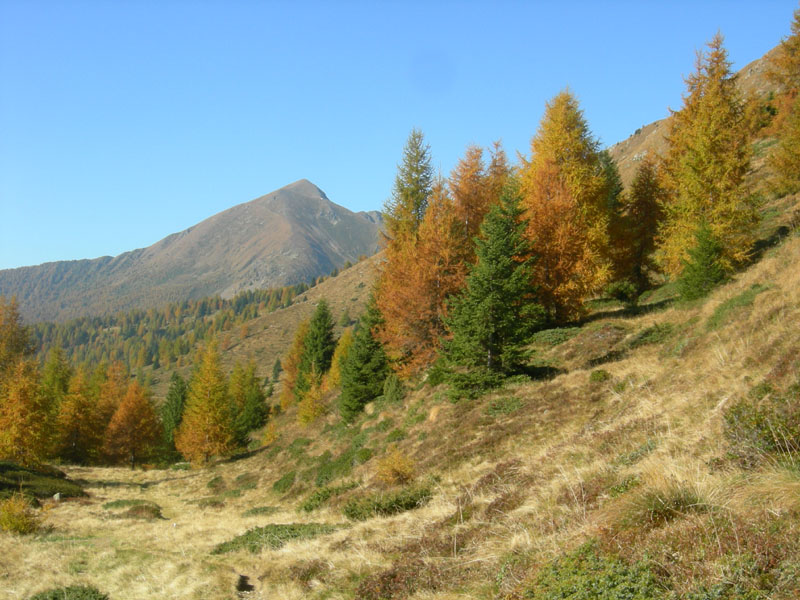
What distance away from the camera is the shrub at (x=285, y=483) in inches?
1094

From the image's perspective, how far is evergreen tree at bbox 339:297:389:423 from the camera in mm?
32188

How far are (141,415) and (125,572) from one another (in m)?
51.6

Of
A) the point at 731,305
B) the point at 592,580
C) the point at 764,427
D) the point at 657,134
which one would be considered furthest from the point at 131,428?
the point at 657,134

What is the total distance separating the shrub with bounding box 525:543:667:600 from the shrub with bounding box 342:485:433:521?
6223mm

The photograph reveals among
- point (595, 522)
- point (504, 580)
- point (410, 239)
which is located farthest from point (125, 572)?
point (410, 239)

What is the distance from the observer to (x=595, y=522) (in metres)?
4.98

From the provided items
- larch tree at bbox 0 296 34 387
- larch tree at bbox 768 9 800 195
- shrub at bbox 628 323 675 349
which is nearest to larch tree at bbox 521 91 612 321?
shrub at bbox 628 323 675 349

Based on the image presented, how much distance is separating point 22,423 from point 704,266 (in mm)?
42895

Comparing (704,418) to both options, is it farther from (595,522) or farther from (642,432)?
(595,522)

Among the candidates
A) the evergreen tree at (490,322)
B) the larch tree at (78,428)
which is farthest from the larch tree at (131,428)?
the evergreen tree at (490,322)

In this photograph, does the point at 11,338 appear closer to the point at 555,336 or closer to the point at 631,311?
the point at 555,336

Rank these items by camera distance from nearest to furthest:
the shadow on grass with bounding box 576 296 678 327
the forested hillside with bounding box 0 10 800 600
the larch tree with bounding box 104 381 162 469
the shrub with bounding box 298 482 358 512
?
the forested hillside with bounding box 0 10 800 600 < the shrub with bounding box 298 482 358 512 < the shadow on grass with bounding box 576 296 678 327 < the larch tree with bounding box 104 381 162 469

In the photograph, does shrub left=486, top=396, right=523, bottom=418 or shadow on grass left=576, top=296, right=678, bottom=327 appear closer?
shrub left=486, top=396, right=523, bottom=418

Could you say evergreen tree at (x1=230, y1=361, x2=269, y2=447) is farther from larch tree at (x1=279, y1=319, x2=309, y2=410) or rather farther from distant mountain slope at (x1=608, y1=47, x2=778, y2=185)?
distant mountain slope at (x1=608, y1=47, x2=778, y2=185)
